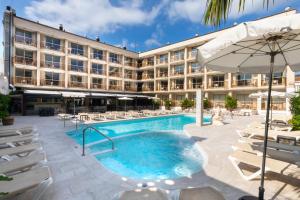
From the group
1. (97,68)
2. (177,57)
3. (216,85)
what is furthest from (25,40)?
(216,85)

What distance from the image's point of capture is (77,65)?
2845cm

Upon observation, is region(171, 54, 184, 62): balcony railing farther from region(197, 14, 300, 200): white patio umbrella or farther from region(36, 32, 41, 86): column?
region(197, 14, 300, 200): white patio umbrella

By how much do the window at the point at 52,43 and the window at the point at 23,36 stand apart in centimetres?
203

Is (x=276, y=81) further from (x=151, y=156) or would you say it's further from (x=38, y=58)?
(x=38, y=58)

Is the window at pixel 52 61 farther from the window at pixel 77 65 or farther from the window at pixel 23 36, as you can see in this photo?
the window at pixel 23 36

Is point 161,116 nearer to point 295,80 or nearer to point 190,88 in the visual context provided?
point 190,88

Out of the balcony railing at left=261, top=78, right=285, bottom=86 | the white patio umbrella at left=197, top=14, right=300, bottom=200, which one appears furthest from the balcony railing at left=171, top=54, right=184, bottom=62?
the white patio umbrella at left=197, top=14, right=300, bottom=200

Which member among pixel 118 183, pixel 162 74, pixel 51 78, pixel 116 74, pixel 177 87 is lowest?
pixel 118 183

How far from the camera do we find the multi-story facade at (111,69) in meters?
22.4

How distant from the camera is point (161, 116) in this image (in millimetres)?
23312

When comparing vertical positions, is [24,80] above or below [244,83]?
below

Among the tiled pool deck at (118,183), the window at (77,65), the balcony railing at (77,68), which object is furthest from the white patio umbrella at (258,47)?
the window at (77,65)

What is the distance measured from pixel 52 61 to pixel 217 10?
1128 inches

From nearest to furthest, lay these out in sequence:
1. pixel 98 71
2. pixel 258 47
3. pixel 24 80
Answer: pixel 258 47, pixel 24 80, pixel 98 71
